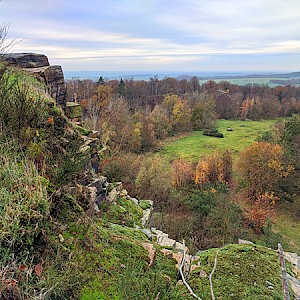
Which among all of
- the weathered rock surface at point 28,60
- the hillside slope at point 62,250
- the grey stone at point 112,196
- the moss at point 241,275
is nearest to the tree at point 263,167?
the grey stone at point 112,196

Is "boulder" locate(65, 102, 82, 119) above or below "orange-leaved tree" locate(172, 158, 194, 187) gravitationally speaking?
above

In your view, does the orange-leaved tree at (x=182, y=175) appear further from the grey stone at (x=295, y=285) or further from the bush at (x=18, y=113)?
the bush at (x=18, y=113)

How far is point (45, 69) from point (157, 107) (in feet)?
132

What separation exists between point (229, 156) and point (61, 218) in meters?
26.7

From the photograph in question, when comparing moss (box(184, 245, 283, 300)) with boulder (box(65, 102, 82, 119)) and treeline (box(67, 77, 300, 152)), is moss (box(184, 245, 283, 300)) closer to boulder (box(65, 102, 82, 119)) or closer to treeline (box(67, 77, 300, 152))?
boulder (box(65, 102, 82, 119))

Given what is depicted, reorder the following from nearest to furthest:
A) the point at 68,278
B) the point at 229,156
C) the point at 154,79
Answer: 1. the point at 68,278
2. the point at 229,156
3. the point at 154,79

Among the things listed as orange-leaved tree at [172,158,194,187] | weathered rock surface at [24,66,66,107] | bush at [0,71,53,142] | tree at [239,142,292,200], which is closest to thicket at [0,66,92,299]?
bush at [0,71,53,142]

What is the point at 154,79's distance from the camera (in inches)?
2766

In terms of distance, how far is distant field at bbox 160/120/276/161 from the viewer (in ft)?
128

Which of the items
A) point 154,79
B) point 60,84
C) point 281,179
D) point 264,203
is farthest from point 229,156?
point 154,79

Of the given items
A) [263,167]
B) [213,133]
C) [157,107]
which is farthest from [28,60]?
[213,133]

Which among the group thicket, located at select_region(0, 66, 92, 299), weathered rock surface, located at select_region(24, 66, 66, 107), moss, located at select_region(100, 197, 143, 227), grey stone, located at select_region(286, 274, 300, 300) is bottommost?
moss, located at select_region(100, 197, 143, 227)

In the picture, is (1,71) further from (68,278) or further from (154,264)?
(154,264)

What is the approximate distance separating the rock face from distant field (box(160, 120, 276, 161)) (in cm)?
2813
